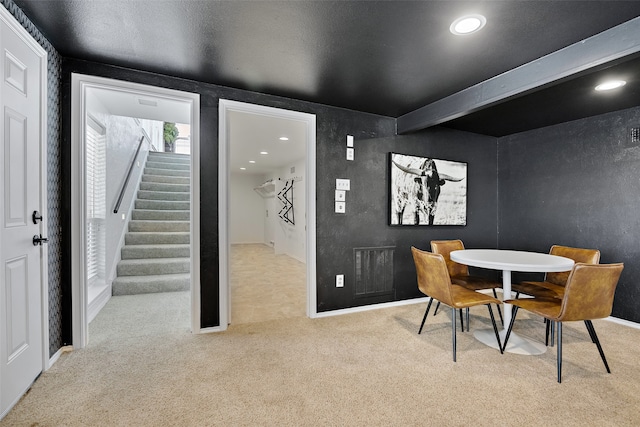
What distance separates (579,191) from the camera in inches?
138

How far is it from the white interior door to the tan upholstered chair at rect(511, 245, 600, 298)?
12.1ft

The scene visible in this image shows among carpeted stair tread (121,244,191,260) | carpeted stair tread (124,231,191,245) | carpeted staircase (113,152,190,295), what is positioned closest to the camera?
carpeted staircase (113,152,190,295)

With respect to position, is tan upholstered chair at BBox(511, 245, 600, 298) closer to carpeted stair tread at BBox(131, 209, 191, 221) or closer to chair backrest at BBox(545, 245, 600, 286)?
chair backrest at BBox(545, 245, 600, 286)

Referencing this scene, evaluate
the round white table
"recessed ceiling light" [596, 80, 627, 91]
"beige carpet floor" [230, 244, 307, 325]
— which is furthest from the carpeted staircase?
"recessed ceiling light" [596, 80, 627, 91]

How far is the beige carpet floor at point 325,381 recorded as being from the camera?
163cm

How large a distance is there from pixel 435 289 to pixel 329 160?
1655mm

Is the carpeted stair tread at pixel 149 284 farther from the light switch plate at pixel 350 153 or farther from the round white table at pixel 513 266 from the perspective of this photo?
the round white table at pixel 513 266

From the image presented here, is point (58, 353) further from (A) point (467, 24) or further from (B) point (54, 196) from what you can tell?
(A) point (467, 24)

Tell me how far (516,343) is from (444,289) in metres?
0.85

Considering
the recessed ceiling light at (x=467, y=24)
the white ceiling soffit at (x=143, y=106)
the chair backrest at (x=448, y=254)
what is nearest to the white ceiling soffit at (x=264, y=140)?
the white ceiling soffit at (x=143, y=106)

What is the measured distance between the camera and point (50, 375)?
2.02m

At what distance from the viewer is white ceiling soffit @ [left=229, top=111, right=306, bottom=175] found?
4173 millimetres

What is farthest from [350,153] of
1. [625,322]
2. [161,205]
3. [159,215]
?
[161,205]

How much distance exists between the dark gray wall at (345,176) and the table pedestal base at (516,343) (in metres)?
1.09
